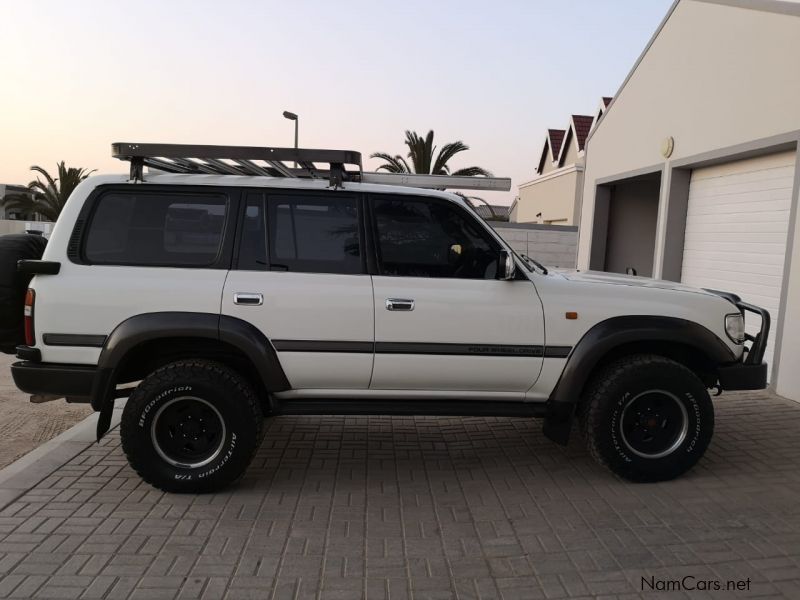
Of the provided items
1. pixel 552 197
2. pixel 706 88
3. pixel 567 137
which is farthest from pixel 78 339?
pixel 567 137

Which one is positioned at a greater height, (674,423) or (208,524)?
(674,423)

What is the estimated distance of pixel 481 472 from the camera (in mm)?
4570

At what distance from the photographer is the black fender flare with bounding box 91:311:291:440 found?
3.89 meters


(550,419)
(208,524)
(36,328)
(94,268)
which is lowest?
(208,524)

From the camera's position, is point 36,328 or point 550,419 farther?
point 550,419

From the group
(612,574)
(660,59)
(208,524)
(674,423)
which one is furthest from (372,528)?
(660,59)

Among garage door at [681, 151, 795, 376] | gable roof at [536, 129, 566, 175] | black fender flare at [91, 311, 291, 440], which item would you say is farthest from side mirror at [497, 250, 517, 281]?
gable roof at [536, 129, 566, 175]

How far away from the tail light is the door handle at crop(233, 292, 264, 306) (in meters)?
1.24

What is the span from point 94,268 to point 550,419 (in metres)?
3.16

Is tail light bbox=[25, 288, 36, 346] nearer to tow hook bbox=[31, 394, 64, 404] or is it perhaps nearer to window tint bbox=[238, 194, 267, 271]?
tow hook bbox=[31, 394, 64, 404]

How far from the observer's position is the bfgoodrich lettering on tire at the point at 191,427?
3.98 m

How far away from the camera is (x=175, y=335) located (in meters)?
3.94

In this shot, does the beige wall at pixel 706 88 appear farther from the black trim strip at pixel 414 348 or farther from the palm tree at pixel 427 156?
the palm tree at pixel 427 156

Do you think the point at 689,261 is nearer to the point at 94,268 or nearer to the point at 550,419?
the point at 550,419
